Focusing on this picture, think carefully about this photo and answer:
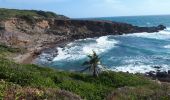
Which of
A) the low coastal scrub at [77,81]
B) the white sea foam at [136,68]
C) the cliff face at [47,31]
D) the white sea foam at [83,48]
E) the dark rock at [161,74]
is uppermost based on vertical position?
the low coastal scrub at [77,81]

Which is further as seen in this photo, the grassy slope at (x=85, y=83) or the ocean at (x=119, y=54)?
the ocean at (x=119, y=54)

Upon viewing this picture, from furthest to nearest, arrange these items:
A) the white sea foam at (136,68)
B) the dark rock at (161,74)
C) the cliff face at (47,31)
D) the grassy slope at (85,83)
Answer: the cliff face at (47,31) → the white sea foam at (136,68) → the dark rock at (161,74) → the grassy slope at (85,83)

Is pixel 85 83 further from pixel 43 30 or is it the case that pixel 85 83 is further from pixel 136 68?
pixel 43 30

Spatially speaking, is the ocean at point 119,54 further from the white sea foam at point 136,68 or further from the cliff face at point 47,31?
the cliff face at point 47,31

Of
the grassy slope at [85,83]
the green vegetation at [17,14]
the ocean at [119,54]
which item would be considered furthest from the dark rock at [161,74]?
the green vegetation at [17,14]

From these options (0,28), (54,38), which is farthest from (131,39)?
(0,28)

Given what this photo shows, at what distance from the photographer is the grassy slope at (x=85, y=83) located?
3294cm

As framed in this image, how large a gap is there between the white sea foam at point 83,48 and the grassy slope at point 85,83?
38749 millimetres

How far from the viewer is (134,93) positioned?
110ft

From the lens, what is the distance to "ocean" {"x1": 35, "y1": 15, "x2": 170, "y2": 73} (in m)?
76.6

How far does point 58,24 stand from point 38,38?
1952 cm

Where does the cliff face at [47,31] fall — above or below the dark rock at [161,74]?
above

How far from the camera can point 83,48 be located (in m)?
102

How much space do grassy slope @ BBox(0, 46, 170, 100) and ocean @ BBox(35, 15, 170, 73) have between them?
2559 cm
